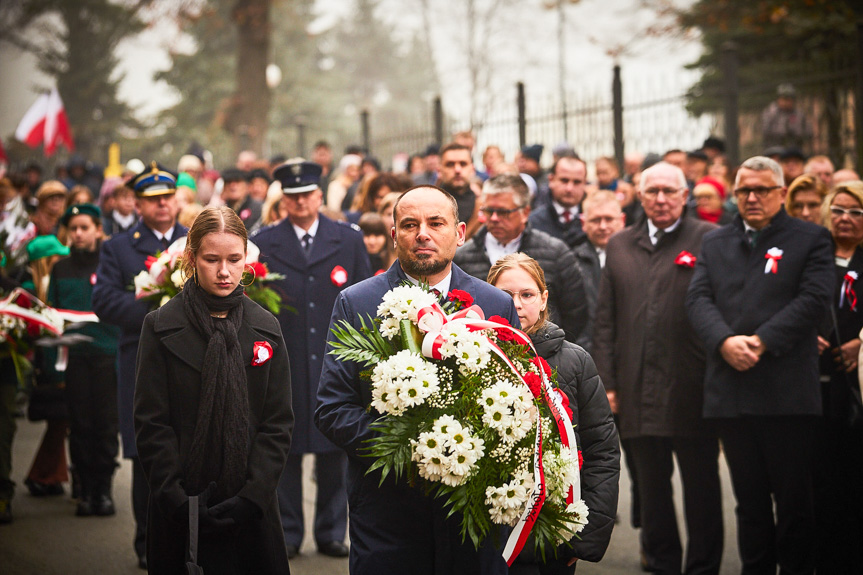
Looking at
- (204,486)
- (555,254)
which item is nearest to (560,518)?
(204,486)

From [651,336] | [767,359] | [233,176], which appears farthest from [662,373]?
[233,176]

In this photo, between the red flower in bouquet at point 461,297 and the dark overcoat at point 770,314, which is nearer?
the red flower in bouquet at point 461,297

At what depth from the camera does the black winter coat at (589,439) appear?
427cm

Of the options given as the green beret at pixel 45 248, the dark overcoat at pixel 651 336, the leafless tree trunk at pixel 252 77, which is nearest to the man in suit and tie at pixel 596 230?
the dark overcoat at pixel 651 336

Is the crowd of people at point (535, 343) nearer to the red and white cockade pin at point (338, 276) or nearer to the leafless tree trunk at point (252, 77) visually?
the red and white cockade pin at point (338, 276)

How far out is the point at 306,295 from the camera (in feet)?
23.1

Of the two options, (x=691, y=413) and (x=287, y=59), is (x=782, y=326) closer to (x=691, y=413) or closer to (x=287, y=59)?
(x=691, y=413)

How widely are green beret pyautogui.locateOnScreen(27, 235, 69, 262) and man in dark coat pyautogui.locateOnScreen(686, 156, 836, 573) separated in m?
5.93

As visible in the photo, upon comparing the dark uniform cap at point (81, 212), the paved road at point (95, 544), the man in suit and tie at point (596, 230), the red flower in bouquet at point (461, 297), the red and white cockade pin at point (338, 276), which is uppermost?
the dark uniform cap at point (81, 212)

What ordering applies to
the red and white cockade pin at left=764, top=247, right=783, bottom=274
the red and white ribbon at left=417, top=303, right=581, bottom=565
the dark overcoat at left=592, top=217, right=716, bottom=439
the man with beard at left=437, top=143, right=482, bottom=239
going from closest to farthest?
1. the red and white ribbon at left=417, top=303, right=581, bottom=565
2. the red and white cockade pin at left=764, top=247, right=783, bottom=274
3. the dark overcoat at left=592, top=217, right=716, bottom=439
4. the man with beard at left=437, top=143, right=482, bottom=239

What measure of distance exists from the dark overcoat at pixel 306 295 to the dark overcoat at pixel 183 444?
2483 mm

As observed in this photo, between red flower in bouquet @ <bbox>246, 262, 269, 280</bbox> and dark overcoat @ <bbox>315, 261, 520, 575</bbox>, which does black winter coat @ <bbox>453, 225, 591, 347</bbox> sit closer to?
red flower in bouquet @ <bbox>246, 262, 269, 280</bbox>

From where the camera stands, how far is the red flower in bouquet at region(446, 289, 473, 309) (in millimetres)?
3742

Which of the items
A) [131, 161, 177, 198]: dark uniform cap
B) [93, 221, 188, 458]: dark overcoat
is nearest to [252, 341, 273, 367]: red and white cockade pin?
[93, 221, 188, 458]: dark overcoat
